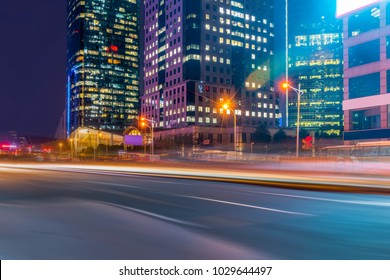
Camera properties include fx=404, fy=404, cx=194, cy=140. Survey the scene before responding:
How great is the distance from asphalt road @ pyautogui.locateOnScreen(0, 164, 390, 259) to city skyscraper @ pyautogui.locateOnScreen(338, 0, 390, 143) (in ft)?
140

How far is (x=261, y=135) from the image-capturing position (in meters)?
111

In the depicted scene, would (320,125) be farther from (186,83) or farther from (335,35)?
(186,83)

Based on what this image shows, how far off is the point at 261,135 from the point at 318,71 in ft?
252

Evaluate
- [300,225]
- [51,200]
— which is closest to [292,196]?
[300,225]

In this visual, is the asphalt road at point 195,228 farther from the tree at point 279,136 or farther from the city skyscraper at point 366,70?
the tree at point 279,136

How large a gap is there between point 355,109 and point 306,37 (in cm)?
13575

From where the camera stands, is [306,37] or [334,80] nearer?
[334,80]

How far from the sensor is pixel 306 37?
181 m

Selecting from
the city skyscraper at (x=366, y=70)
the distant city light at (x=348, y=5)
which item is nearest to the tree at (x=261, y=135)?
the city skyscraper at (x=366, y=70)

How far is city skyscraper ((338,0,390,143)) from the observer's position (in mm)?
50781

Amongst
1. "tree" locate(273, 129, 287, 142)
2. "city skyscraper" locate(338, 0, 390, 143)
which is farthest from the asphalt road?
"tree" locate(273, 129, 287, 142)

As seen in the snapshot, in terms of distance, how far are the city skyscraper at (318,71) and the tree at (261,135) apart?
55.4 metres

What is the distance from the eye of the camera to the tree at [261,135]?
111m

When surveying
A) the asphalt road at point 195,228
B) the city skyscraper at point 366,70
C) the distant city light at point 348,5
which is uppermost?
the distant city light at point 348,5
